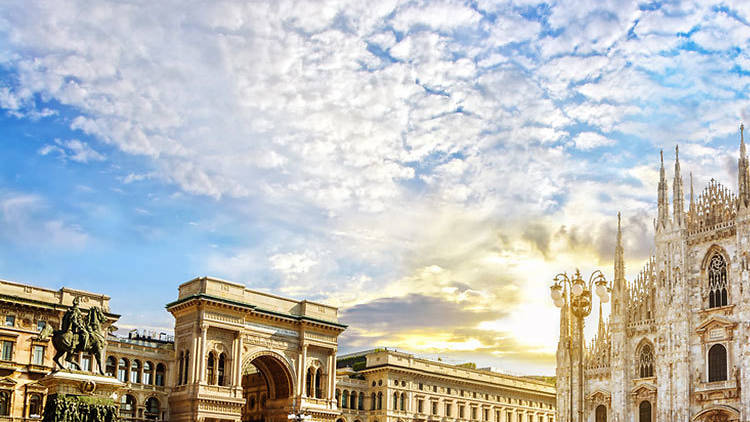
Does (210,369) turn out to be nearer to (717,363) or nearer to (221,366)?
(221,366)

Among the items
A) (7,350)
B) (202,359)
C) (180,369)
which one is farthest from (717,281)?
(7,350)

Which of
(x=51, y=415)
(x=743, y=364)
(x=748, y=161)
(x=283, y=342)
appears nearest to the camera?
(x=51, y=415)

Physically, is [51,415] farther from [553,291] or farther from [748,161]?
[748,161]

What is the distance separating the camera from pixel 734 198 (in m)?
69.4

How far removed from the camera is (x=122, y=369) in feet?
219

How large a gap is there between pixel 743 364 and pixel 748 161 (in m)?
17.4

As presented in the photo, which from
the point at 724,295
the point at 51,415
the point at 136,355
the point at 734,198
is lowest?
the point at 51,415

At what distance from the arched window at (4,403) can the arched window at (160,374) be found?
1479cm

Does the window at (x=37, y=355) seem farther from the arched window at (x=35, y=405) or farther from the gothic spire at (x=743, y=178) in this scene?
the gothic spire at (x=743, y=178)

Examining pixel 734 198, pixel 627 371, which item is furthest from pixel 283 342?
pixel 734 198

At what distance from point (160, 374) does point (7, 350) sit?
15.2m

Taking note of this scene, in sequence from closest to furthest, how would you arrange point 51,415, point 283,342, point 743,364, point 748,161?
point 51,415, point 743,364, point 748,161, point 283,342

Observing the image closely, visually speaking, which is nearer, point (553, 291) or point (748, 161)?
point (553, 291)

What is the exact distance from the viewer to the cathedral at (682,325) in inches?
2621
